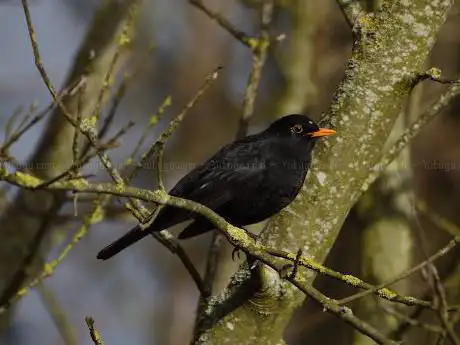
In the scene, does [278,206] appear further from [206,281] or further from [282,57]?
[282,57]

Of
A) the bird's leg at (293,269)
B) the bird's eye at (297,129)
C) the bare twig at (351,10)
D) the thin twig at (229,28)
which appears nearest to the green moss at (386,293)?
the bird's leg at (293,269)

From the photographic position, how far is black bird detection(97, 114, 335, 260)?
3.83 m

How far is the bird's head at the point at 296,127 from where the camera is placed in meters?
4.19

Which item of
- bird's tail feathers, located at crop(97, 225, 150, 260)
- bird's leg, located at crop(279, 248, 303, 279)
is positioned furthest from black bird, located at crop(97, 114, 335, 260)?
bird's leg, located at crop(279, 248, 303, 279)

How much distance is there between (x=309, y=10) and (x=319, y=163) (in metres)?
3.14

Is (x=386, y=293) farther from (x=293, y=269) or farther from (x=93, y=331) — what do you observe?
(x=93, y=331)

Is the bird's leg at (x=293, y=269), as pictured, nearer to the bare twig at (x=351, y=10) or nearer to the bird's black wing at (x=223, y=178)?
the bird's black wing at (x=223, y=178)

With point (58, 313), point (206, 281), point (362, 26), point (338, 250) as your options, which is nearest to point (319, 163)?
point (362, 26)

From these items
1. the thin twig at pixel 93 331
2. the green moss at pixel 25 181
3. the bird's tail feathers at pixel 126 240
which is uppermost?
the bird's tail feathers at pixel 126 240

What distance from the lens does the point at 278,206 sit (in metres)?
3.81

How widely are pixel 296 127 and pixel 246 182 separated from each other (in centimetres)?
56

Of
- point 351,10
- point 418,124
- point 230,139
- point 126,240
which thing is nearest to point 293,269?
point 126,240

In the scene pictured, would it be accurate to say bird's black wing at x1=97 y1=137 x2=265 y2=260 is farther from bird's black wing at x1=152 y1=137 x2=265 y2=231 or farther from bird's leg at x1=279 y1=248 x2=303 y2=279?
bird's leg at x1=279 y1=248 x2=303 y2=279

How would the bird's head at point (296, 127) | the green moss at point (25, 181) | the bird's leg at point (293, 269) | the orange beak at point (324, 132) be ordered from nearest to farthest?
the green moss at point (25, 181)
the bird's leg at point (293, 269)
the orange beak at point (324, 132)
the bird's head at point (296, 127)
